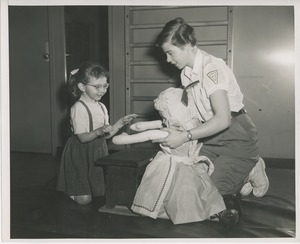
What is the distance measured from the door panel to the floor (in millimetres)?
706

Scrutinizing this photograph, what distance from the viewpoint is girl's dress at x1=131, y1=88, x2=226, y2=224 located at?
1.03 meters

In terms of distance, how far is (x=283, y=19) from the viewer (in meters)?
1.46

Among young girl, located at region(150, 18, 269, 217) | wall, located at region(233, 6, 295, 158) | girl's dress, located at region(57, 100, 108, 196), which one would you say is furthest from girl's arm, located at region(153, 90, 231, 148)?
wall, located at region(233, 6, 295, 158)

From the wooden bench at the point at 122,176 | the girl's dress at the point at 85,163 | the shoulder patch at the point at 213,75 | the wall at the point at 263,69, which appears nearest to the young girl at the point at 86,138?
the girl's dress at the point at 85,163

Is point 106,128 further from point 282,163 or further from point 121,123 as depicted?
point 282,163

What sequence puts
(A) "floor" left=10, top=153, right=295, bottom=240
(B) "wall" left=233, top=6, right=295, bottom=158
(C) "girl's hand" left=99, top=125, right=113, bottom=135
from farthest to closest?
(B) "wall" left=233, top=6, right=295, bottom=158, (C) "girl's hand" left=99, top=125, right=113, bottom=135, (A) "floor" left=10, top=153, right=295, bottom=240

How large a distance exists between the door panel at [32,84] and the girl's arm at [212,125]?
1.21 metres

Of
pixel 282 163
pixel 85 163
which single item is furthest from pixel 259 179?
pixel 85 163

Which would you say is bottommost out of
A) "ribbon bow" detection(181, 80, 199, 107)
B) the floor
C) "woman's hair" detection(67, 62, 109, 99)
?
the floor

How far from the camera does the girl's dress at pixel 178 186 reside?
1032 millimetres

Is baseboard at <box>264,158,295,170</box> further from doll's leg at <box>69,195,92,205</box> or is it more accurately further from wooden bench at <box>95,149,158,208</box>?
doll's leg at <box>69,195,92,205</box>

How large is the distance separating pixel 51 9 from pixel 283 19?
156 cm

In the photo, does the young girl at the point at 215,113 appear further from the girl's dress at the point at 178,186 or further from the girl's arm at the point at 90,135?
the girl's arm at the point at 90,135

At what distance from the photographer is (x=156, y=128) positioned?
45.9 inches
